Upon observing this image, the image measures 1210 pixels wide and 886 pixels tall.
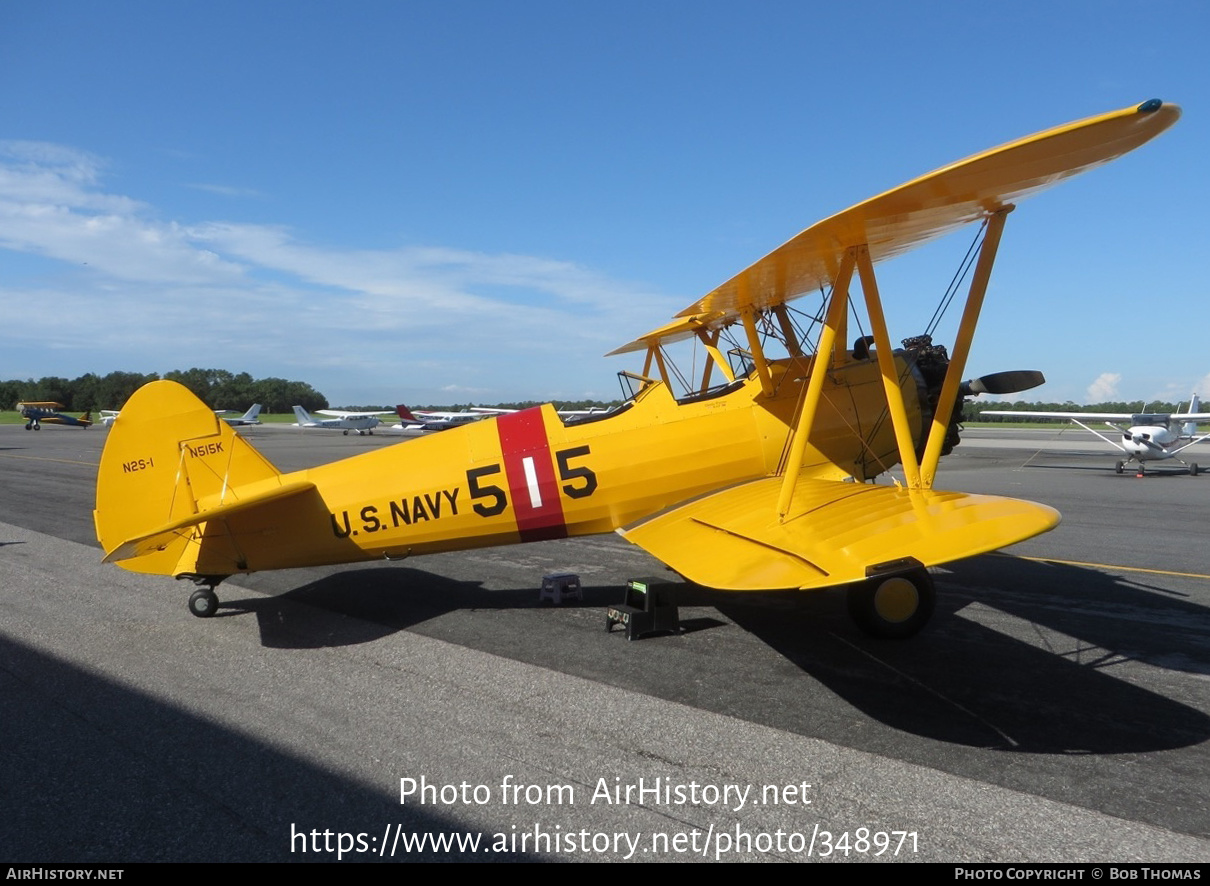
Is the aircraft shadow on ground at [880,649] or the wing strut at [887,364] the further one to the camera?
the wing strut at [887,364]

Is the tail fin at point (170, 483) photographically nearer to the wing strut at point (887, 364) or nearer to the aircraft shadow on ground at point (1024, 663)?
the aircraft shadow on ground at point (1024, 663)

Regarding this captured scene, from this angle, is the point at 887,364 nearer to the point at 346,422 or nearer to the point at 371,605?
the point at 371,605

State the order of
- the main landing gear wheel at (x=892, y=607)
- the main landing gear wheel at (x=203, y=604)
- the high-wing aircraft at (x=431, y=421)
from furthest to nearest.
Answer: the high-wing aircraft at (x=431, y=421) < the main landing gear wheel at (x=203, y=604) < the main landing gear wheel at (x=892, y=607)

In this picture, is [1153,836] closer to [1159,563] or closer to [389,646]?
[389,646]

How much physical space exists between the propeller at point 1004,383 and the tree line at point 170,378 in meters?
105

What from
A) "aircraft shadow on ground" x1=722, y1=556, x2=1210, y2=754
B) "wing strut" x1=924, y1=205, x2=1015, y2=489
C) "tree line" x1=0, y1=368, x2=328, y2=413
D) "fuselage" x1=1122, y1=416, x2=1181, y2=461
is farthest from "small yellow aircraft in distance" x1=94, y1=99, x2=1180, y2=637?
"tree line" x1=0, y1=368, x2=328, y2=413

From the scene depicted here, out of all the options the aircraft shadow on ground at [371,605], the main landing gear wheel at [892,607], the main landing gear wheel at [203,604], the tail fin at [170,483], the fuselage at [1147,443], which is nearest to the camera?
the main landing gear wheel at [892,607]

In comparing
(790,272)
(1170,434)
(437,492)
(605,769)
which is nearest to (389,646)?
(437,492)

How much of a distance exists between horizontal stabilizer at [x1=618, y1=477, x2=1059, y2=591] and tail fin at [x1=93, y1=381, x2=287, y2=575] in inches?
141

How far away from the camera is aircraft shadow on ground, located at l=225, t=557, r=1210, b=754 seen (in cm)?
427

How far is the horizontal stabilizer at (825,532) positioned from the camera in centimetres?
381

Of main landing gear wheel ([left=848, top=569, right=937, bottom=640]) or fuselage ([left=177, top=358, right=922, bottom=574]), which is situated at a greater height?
fuselage ([left=177, top=358, right=922, bottom=574])

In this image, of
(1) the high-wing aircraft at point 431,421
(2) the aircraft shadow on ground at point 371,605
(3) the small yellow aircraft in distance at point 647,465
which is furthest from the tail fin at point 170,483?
(1) the high-wing aircraft at point 431,421

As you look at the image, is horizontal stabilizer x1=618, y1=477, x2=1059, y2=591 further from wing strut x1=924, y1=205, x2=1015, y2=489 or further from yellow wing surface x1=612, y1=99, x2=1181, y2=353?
yellow wing surface x1=612, y1=99, x2=1181, y2=353
